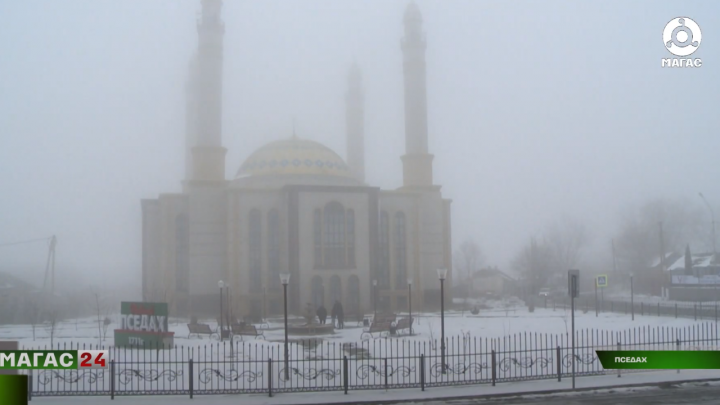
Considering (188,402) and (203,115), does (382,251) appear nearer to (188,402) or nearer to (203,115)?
(203,115)

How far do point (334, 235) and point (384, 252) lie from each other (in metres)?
4.41

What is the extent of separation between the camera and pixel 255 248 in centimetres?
4191

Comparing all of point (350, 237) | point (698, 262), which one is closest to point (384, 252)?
point (350, 237)

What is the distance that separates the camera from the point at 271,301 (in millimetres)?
41438

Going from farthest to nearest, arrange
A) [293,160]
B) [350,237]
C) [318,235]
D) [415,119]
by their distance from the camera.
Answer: [415,119] < [293,160] < [350,237] < [318,235]

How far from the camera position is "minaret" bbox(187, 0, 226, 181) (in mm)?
42500

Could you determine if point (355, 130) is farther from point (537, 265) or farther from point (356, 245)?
point (537, 265)

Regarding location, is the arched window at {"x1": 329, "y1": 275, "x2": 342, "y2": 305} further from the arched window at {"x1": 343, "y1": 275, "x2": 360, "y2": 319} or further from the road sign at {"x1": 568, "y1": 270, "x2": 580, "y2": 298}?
the road sign at {"x1": 568, "y1": 270, "x2": 580, "y2": 298}

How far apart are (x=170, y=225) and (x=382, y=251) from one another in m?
13.3

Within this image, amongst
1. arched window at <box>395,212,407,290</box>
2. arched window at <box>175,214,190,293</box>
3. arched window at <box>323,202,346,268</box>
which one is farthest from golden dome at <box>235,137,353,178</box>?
arched window at <box>175,214,190,293</box>

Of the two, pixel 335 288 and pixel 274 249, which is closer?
pixel 335 288

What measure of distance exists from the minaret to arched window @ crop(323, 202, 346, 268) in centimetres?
697

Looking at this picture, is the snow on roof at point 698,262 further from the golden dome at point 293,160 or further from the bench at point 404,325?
the bench at point 404,325

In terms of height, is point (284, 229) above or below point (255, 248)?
above
